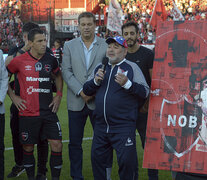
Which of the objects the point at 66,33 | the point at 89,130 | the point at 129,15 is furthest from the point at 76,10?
the point at 89,130

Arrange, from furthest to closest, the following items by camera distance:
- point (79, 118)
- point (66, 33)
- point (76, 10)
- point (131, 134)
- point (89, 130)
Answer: point (76, 10) → point (66, 33) → point (89, 130) → point (79, 118) → point (131, 134)

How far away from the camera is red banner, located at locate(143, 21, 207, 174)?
3.87m

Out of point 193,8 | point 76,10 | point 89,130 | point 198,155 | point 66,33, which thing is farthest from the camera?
point 76,10

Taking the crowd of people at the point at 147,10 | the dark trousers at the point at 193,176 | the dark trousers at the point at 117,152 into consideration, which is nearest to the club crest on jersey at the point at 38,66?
the dark trousers at the point at 117,152

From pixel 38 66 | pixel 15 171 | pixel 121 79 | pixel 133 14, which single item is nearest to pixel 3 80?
pixel 38 66

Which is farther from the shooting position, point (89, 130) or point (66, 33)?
point (66, 33)

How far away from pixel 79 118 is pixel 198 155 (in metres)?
1.85

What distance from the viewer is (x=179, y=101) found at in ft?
13.0

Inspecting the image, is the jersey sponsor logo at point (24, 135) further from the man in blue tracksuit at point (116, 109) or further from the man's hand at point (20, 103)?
the man in blue tracksuit at point (116, 109)

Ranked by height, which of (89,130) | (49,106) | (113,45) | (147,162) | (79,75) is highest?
(113,45)

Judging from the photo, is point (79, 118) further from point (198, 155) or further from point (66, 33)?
point (66, 33)

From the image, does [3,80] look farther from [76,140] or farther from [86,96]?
[76,140]

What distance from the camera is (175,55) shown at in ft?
13.2

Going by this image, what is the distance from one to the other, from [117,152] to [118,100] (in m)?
0.52
